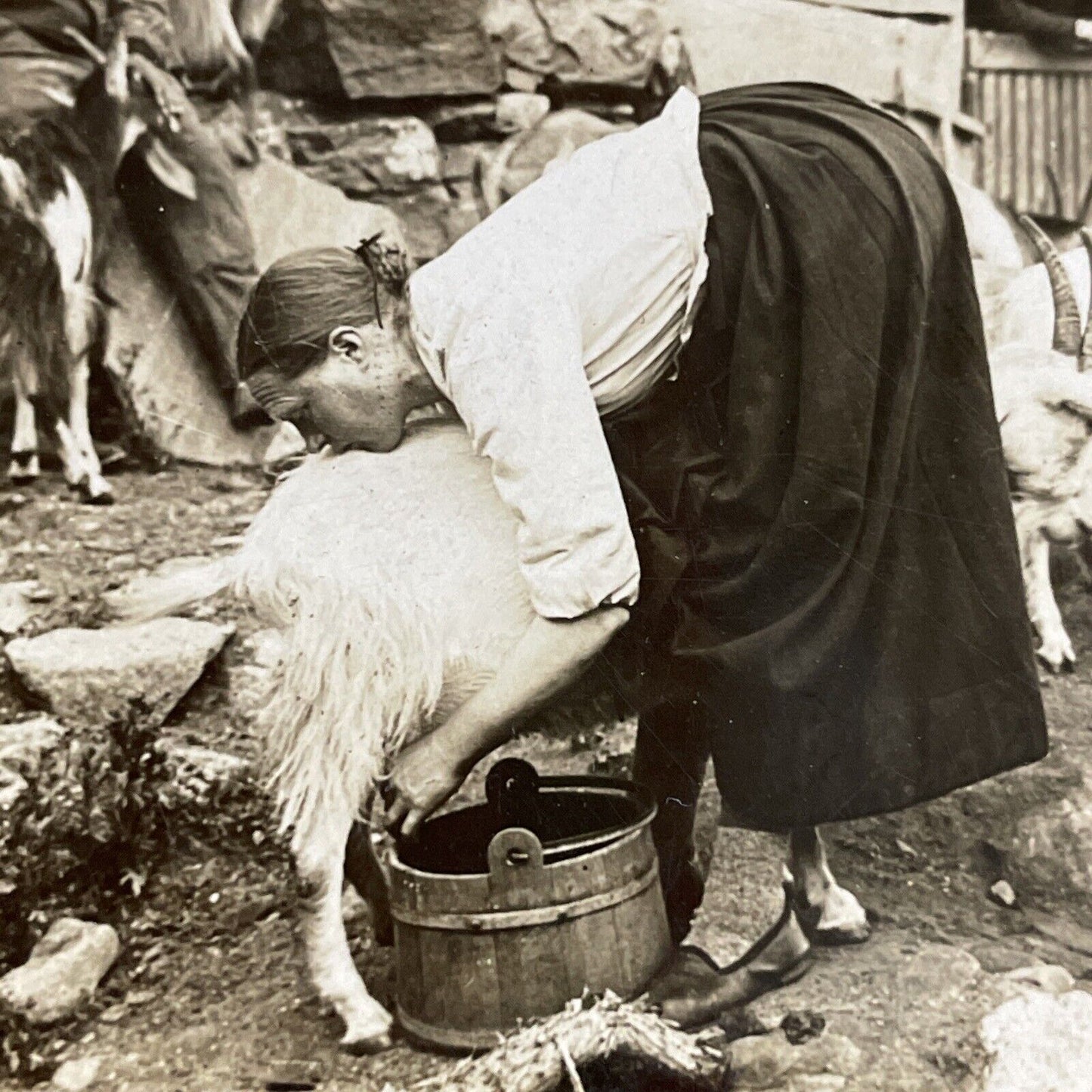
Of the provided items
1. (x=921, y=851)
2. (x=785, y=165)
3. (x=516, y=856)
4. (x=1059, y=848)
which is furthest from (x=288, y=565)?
(x=1059, y=848)

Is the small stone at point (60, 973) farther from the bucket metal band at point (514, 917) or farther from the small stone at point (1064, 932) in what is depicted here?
the small stone at point (1064, 932)

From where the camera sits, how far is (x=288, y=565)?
7.11 ft

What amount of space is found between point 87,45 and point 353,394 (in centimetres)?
74

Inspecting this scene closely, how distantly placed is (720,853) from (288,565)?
2.99 ft

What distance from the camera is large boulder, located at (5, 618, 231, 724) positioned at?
2.11 meters

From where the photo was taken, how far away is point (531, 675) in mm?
2111

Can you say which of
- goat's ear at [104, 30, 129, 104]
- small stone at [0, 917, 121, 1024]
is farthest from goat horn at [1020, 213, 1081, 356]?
small stone at [0, 917, 121, 1024]

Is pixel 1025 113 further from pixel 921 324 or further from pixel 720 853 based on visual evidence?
pixel 720 853

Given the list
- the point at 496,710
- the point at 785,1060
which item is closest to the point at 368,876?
the point at 496,710

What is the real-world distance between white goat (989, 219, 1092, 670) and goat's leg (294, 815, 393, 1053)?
130 centimetres

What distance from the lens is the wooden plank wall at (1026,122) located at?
241 centimetres

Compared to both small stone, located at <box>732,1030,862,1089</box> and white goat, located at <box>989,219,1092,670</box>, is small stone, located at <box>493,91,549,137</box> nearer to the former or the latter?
white goat, located at <box>989,219,1092,670</box>

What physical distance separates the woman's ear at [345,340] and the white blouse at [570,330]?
→ 3.7 inches

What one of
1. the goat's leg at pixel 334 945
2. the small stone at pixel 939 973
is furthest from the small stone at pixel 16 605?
the small stone at pixel 939 973
